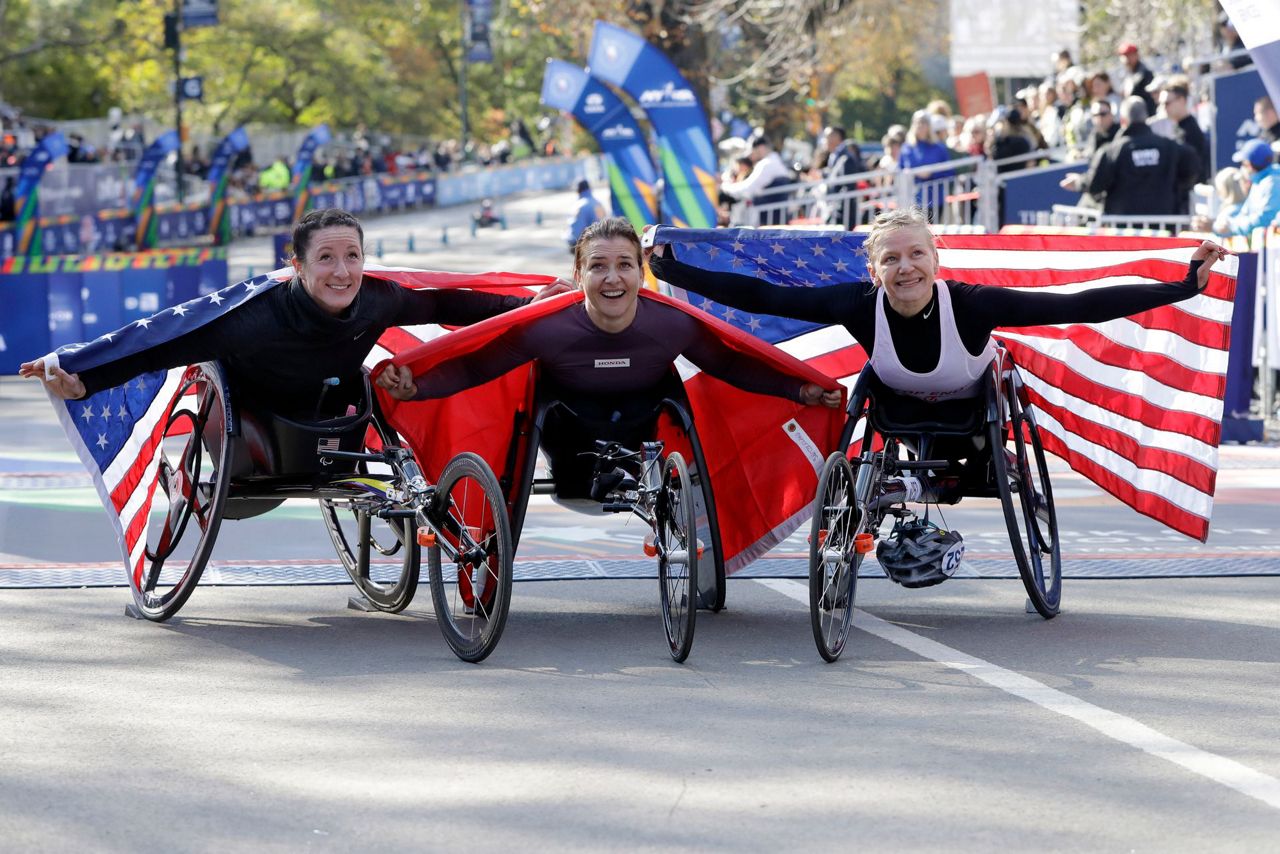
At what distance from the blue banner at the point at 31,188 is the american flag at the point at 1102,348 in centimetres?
2076

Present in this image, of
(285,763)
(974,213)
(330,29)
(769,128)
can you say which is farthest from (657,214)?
(330,29)

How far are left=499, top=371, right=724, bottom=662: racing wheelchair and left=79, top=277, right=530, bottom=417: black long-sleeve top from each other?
0.64m

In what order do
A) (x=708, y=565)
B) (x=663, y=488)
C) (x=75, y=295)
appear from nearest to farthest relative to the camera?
(x=663, y=488)
(x=708, y=565)
(x=75, y=295)

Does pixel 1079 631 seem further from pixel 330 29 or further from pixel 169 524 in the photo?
pixel 330 29

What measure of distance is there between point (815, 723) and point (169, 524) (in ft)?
10.2

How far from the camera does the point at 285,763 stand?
5.38 metres

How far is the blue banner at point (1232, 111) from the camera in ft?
61.9

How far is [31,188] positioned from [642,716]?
2387cm

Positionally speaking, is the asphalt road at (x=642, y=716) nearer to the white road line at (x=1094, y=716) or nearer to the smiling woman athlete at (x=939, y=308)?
the white road line at (x=1094, y=716)

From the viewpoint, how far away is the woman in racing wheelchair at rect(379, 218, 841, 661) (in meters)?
7.18

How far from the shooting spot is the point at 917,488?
7.22 metres

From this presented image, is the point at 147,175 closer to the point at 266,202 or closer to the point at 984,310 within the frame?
the point at 266,202

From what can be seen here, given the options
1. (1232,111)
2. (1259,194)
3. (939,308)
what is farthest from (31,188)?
(939,308)

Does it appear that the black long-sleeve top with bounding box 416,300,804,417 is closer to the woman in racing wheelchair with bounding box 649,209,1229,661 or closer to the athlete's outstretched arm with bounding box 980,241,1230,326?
the woman in racing wheelchair with bounding box 649,209,1229,661
